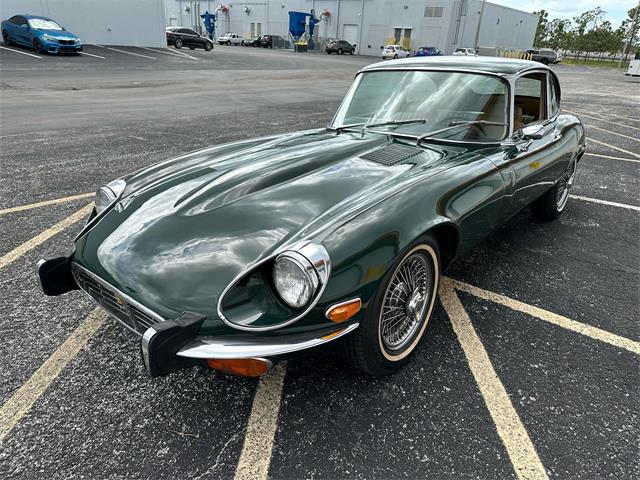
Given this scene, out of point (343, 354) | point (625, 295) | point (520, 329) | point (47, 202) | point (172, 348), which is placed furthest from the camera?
point (47, 202)

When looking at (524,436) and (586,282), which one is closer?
(524,436)

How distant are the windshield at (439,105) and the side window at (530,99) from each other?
264mm

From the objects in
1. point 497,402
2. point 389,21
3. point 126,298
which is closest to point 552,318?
point 497,402

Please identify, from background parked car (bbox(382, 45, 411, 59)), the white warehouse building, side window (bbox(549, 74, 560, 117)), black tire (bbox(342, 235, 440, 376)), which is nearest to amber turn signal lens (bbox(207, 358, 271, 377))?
black tire (bbox(342, 235, 440, 376))

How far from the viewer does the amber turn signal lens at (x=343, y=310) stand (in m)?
1.84

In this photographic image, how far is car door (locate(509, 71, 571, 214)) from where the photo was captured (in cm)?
323

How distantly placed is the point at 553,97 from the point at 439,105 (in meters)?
1.70

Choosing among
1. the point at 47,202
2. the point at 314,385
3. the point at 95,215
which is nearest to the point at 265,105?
the point at 47,202

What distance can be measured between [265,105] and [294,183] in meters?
9.64

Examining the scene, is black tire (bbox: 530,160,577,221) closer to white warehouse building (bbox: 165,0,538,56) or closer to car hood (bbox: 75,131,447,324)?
car hood (bbox: 75,131,447,324)

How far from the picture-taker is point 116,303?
2.05 metres

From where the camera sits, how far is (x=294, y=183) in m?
2.52

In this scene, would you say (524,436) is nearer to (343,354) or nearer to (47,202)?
(343,354)

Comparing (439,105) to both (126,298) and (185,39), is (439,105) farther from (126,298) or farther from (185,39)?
(185,39)
